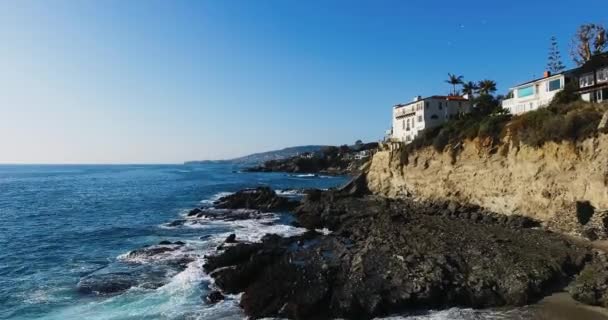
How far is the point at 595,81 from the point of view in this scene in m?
39.2

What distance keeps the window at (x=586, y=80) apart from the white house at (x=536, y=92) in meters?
1.40

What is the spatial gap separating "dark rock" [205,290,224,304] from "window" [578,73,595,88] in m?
38.6

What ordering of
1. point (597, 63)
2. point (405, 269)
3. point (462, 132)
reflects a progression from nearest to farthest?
point (405, 269)
point (597, 63)
point (462, 132)

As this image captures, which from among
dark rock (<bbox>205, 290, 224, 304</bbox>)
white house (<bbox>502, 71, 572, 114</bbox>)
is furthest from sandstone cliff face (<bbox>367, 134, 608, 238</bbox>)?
dark rock (<bbox>205, 290, 224, 304</bbox>)

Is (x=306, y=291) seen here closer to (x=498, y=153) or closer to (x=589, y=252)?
(x=589, y=252)

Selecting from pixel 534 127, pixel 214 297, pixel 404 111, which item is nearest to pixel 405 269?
pixel 214 297

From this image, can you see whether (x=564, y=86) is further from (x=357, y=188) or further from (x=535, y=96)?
(x=357, y=188)

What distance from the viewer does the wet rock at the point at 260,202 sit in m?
52.5

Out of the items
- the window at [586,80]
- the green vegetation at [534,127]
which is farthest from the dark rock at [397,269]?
the window at [586,80]

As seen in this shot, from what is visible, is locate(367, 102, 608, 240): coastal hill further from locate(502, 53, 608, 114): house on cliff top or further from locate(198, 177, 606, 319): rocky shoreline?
locate(502, 53, 608, 114): house on cliff top

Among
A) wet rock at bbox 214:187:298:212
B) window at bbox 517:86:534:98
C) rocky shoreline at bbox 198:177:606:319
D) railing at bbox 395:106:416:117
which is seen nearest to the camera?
rocky shoreline at bbox 198:177:606:319

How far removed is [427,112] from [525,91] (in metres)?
12.8

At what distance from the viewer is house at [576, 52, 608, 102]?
38.1m

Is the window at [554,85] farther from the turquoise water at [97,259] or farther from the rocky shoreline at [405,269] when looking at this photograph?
the turquoise water at [97,259]
